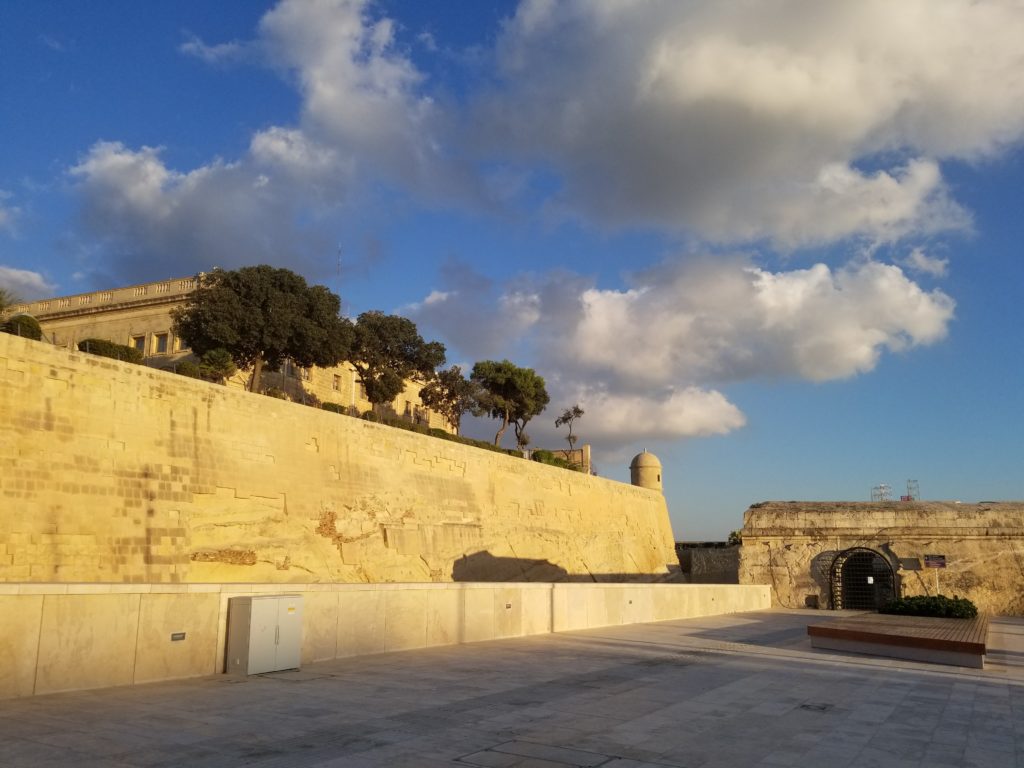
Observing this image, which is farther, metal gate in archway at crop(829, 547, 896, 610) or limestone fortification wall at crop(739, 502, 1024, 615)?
metal gate in archway at crop(829, 547, 896, 610)

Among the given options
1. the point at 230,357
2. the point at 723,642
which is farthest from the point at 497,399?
the point at 723,642

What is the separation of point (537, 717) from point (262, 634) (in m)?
3.73

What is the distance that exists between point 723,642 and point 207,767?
1066 cm

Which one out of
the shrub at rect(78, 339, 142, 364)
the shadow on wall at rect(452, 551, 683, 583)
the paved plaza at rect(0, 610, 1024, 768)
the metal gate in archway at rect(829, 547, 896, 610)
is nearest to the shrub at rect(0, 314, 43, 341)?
the shrub at rect(78, 339, 142, 364)

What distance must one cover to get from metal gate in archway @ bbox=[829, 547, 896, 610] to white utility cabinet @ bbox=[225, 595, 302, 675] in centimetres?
2177

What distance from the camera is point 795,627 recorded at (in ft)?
56.4

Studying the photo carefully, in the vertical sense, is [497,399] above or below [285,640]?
above

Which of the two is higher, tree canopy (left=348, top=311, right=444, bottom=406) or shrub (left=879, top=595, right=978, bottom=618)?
tree canopy (left=348, top=311, right=444, bottom=406)

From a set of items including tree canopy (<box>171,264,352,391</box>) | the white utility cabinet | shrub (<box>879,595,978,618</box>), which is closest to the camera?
the white utility cabinet

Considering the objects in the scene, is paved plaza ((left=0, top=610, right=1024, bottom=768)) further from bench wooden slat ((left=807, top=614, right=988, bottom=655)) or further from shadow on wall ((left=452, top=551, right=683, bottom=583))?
shadow on wall ((left=452, top=551, right=683, bottom=583))

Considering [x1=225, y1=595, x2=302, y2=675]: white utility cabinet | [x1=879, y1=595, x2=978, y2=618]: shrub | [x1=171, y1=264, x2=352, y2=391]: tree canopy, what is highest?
[x1=171, y1=264, x2=352, y2=391]: tree canopy

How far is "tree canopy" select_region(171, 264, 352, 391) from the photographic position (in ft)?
87.6

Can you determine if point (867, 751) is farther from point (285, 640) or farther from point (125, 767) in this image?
point (285, 640)

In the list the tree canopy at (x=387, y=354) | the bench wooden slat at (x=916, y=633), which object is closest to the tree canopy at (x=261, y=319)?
the tree canopy at (x=387, y=354)
